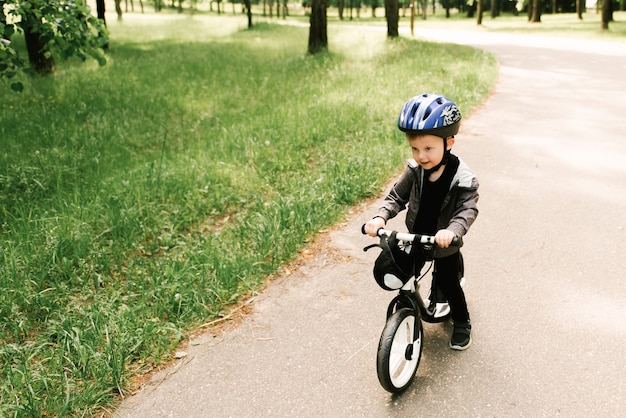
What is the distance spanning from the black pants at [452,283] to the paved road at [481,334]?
0.24 metres


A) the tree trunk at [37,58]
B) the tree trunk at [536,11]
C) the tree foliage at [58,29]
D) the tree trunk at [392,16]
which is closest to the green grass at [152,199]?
the tree foliage at [58,29]

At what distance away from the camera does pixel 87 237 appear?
4.43 m

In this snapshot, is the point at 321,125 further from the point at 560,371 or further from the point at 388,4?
the point at 388,4

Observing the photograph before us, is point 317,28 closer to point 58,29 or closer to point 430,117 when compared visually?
point 58,29

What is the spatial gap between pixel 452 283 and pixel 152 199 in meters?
3.45

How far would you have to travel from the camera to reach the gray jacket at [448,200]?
2.72m

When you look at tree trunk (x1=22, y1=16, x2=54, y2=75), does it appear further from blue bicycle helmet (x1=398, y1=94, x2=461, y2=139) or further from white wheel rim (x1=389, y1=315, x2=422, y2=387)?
white wheel rim (x1=389, y1=315, x2=422, y2=387)

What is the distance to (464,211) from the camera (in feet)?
9.00

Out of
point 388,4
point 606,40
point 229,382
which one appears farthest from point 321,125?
point 606,40

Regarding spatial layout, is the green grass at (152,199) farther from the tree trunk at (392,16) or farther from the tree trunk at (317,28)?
the tree trunk at (392,16)

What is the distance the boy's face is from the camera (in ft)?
8.89

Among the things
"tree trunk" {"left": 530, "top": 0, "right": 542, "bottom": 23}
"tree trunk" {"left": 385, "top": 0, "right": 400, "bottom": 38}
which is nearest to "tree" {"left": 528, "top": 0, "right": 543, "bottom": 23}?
"tree trunk" {"left": 530, "top": 0, "right": 542, "bottom": 23}

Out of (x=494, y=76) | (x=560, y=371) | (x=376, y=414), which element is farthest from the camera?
(x=494, y=76)

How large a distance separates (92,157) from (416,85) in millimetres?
6579
